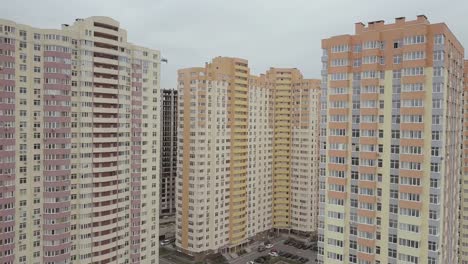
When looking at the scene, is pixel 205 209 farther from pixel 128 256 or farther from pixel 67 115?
pixel 67 115

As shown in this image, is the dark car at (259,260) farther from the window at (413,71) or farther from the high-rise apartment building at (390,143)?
the window at (413,71)

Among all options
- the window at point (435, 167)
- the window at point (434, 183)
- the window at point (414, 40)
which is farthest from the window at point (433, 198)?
the window at point (414, 40)

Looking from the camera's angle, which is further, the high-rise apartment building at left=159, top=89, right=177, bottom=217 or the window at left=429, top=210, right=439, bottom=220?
the high-rise apartment building at left=159, top=89, right=177, bottom=217

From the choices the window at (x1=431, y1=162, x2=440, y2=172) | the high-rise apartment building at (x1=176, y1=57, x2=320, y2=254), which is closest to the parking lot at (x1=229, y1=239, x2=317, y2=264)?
the high-rise apartment building at (x1=176, y1=57, x2=320, y2=254)

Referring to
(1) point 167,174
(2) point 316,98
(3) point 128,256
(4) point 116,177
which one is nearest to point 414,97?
(4) point 116,177

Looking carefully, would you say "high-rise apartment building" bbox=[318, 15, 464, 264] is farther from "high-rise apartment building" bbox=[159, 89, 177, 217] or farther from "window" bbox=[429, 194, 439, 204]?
"high-rise apartment building" bbox=[159, 89, 177, 217]
